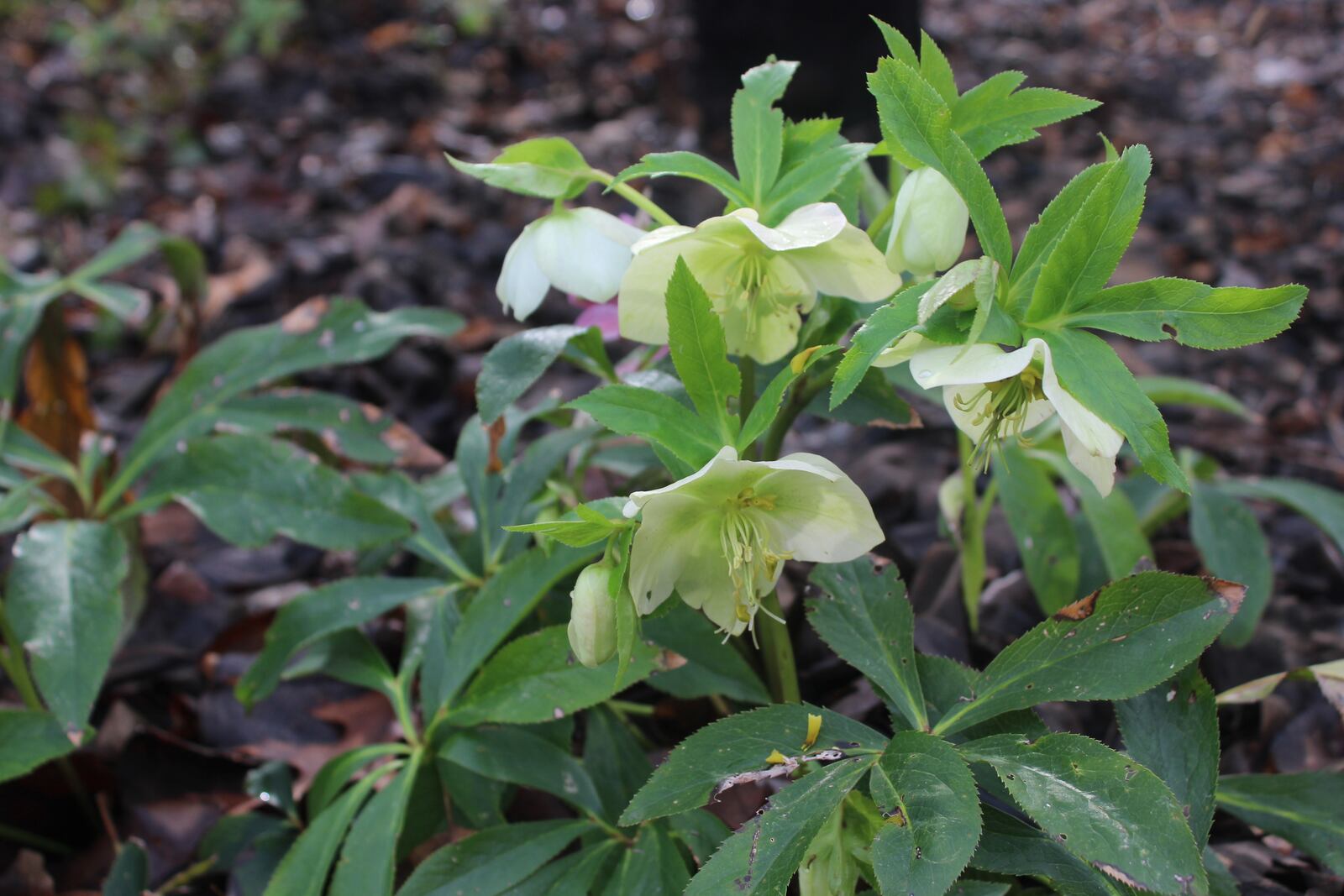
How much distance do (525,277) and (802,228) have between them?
0.20m

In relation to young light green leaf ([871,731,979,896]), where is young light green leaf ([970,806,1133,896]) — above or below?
below

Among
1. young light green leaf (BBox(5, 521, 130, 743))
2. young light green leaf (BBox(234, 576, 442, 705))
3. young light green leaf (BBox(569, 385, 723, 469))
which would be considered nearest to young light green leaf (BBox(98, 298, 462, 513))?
young light green leaf (BBox(5, 521, 130, 743))

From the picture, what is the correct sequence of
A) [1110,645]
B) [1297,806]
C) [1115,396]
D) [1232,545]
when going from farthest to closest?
[1232,545], [1297,806], [1110,645], [1115,396]

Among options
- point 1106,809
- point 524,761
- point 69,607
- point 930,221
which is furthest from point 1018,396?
point 69,607

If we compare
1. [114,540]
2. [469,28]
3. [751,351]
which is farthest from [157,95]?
[751,351]

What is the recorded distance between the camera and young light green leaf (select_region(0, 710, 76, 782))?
2.57ft

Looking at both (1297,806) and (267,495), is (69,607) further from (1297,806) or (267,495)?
(1297,806)

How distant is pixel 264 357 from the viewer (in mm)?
1134

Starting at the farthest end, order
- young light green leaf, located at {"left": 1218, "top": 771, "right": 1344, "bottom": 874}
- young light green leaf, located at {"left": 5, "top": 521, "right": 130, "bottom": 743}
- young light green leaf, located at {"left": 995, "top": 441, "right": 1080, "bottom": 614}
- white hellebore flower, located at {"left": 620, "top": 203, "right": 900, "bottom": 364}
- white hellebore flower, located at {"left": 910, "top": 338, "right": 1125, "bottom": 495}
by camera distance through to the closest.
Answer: young light green leaf, located at {"left": 995, "top": 441, "right": 1080, "bottom": 614}, young light green leaf, located at {"left": 5, "top": 521, "right": 130, "bottom": 743}, young light green leaf, located at {"left": 1218, "top": 771, "right": 1344, "bottom": 874}, white hellebore flower, located at {"left": 620, "top": 203, "right": 900, "bottom": 364}, white hellebore flower, located at {"left": 910, "top": 338, "right": 1125, "bottom": 495}

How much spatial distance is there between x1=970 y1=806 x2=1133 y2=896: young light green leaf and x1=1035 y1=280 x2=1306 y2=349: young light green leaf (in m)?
0.29

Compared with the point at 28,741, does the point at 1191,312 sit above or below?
above

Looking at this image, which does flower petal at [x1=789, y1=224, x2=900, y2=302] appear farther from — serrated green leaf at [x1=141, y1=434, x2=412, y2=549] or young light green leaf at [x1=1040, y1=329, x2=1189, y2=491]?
serrated green leaf at [x1=141, y1=434, x2=412, y2=549]

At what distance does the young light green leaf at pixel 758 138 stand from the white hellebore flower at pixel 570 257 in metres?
0.08

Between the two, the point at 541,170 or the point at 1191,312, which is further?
the point at 541,170
